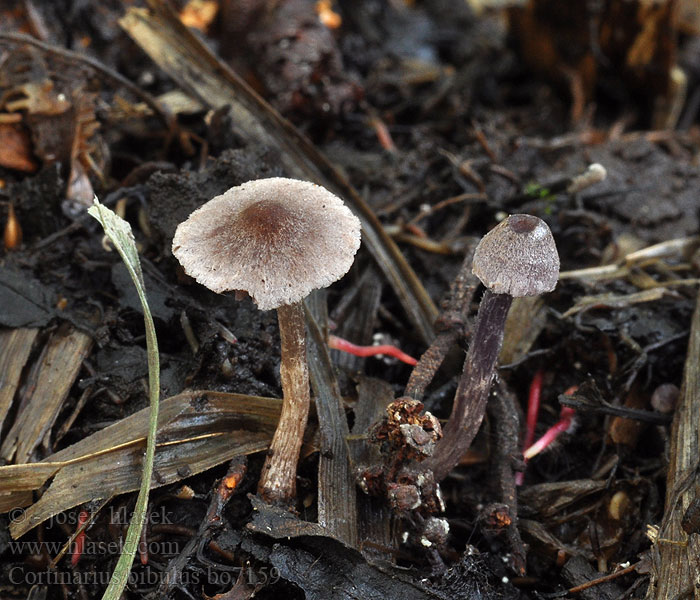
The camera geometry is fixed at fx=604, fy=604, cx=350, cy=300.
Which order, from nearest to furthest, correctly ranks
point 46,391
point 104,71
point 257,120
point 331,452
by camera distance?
1. point 331,452
2. point 46,391
3. point 104,71
4. point 257,120

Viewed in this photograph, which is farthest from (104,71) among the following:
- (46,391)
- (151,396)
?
(151,396)

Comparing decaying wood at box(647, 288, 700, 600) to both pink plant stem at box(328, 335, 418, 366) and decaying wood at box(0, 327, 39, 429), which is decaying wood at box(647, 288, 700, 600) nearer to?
pink plant stem at box(328, 335, 418, 366)

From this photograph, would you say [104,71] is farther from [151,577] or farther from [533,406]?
[533,406]

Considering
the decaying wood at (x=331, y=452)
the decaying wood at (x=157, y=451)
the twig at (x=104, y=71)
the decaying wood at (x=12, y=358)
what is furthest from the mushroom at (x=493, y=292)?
the twig at (x=104, y=71)

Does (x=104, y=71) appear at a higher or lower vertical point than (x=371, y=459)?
higher

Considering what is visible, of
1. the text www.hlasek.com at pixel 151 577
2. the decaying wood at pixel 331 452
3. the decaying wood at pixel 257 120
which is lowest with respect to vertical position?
the text www.hlasek.com at pixel 151 577

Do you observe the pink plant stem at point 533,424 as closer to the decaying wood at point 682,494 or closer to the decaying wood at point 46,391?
the decaying wood at point 682,494
